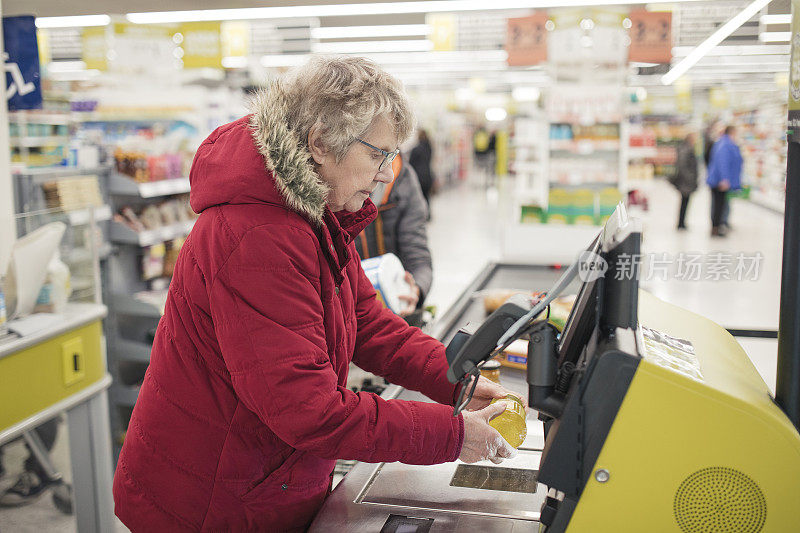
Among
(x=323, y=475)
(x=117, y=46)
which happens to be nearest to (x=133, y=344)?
(x=323, y=475)

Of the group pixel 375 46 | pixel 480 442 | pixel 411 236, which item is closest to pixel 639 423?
pixel 480 442

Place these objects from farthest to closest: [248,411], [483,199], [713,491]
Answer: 1. [483,199]
2. [248,411]
3. [713,491]

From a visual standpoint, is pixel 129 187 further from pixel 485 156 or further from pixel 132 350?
pixel 485 156

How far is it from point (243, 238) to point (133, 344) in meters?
3.35

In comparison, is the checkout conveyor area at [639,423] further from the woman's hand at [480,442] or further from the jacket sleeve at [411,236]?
the jacket sleeve at [411,236]

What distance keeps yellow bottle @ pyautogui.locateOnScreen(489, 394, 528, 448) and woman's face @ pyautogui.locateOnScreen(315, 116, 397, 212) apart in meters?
0.49

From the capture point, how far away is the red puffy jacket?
3.78 feet

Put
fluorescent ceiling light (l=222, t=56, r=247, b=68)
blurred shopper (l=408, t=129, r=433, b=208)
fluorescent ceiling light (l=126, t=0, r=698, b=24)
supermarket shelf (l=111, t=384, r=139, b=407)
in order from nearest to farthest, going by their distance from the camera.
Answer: fluorescent ceiling light (l=126, t=0, r=698, b=24) → supermarket shelf (l=111, t=384, r=139, b=407) → blurred shopper (l=408, t=129, r=433, b=208) → fluorescent ceiling light (l=222, t=56, r=247, b=68)

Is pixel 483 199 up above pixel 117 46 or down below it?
below

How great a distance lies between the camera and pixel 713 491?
101 cm

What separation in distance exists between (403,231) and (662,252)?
5.70 feet

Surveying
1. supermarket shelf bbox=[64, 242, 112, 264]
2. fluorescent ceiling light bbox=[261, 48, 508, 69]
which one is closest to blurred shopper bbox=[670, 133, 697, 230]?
fluorescent ceiling light bbox=[261, 48, 508, 69]

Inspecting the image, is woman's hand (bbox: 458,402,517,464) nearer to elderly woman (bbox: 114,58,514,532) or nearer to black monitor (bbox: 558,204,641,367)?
elderly woman (bbox: 114,58,514,532)

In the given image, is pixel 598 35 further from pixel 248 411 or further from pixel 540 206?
pixel 248 411
